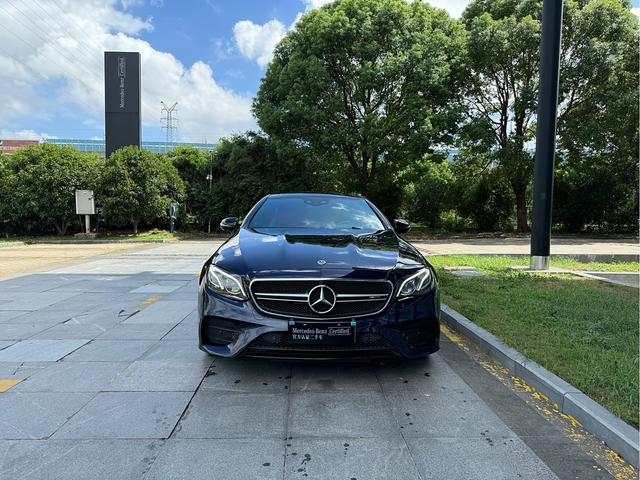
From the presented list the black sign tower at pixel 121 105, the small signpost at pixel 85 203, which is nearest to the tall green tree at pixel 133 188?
the small signpost at pixel 85 203

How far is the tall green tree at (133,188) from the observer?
850 inches

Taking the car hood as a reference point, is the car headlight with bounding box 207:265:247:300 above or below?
below

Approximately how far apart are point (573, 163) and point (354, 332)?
22.6 m

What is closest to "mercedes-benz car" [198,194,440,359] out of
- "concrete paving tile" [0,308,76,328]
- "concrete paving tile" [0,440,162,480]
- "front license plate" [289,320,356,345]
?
"front license plate" [289,320,356,345]

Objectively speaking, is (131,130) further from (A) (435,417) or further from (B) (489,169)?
(A) (435,417)

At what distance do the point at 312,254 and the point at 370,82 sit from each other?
18544 mm

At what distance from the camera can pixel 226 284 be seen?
346cm

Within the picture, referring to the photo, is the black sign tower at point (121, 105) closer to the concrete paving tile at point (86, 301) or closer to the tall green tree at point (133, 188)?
the tall green tree at point (133, 188)

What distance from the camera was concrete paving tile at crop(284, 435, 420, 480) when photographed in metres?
2.41

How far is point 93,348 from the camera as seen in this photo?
4.46 m

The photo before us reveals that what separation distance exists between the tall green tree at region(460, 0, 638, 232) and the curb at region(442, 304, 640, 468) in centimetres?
1844

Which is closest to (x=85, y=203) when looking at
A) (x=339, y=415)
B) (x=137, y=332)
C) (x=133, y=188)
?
(x=133, y=188)

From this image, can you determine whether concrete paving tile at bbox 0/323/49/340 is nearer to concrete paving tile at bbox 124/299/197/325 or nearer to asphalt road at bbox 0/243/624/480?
asphalt road at bbox 0/243/624/480

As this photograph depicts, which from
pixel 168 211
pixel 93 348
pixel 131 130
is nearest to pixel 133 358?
pixel 93 348
